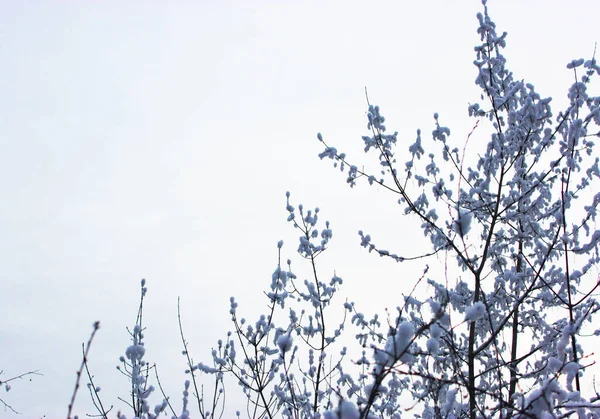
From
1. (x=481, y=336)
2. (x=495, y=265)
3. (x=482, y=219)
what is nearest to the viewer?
(x=482, y=219)

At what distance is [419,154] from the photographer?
5.77 meters

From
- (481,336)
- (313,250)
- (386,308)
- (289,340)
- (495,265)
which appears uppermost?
(313,250)

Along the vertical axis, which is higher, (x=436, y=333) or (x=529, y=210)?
(x=529, y=210)

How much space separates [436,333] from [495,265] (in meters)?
4.76

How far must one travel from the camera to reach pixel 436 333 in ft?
7.04

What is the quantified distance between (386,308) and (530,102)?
395 centimetres

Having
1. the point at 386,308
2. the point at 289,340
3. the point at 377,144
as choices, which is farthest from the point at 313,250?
the point at 289,340

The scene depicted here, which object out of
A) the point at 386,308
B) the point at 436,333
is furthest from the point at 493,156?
the point at 436,333

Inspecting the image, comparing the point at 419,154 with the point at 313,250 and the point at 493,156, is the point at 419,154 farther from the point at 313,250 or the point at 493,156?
the point at 313,250

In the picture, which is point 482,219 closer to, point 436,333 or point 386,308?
point 386,308

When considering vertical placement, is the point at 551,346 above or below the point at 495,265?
below

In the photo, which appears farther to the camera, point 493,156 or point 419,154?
point 493,156

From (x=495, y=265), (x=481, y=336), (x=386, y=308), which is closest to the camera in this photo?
(x=386, y=308)

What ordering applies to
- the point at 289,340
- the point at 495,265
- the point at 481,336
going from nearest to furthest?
the point at 289,340 < the point at 495,265 < the point at 481,336
